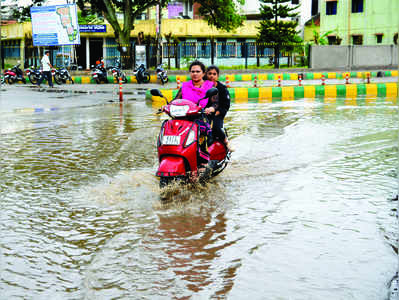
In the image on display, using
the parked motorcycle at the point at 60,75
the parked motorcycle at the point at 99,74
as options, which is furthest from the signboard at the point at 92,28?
the parked motorcycle at the point at 60,75

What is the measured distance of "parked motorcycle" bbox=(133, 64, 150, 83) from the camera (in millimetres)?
28734

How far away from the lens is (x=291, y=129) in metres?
11.3

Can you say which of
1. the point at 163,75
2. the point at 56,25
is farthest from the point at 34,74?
the point at 163,75

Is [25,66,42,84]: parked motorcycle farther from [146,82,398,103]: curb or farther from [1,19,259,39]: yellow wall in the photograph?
[1,19,259,39]: yellow wall

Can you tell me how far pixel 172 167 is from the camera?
18.8 ft

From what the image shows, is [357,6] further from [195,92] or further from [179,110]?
[179,110]

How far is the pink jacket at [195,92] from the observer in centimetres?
662

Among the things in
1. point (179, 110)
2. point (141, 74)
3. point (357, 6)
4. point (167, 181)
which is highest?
point (357, 6)

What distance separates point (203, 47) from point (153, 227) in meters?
40.2

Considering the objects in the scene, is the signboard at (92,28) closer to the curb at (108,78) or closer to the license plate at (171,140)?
the curb at (108,78)

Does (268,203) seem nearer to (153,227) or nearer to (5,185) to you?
(153,227)

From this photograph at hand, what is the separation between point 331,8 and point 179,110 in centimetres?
4410

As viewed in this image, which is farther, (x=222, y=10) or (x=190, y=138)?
(x=222, y=10)

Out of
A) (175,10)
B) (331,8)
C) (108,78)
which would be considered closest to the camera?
(108,78)
